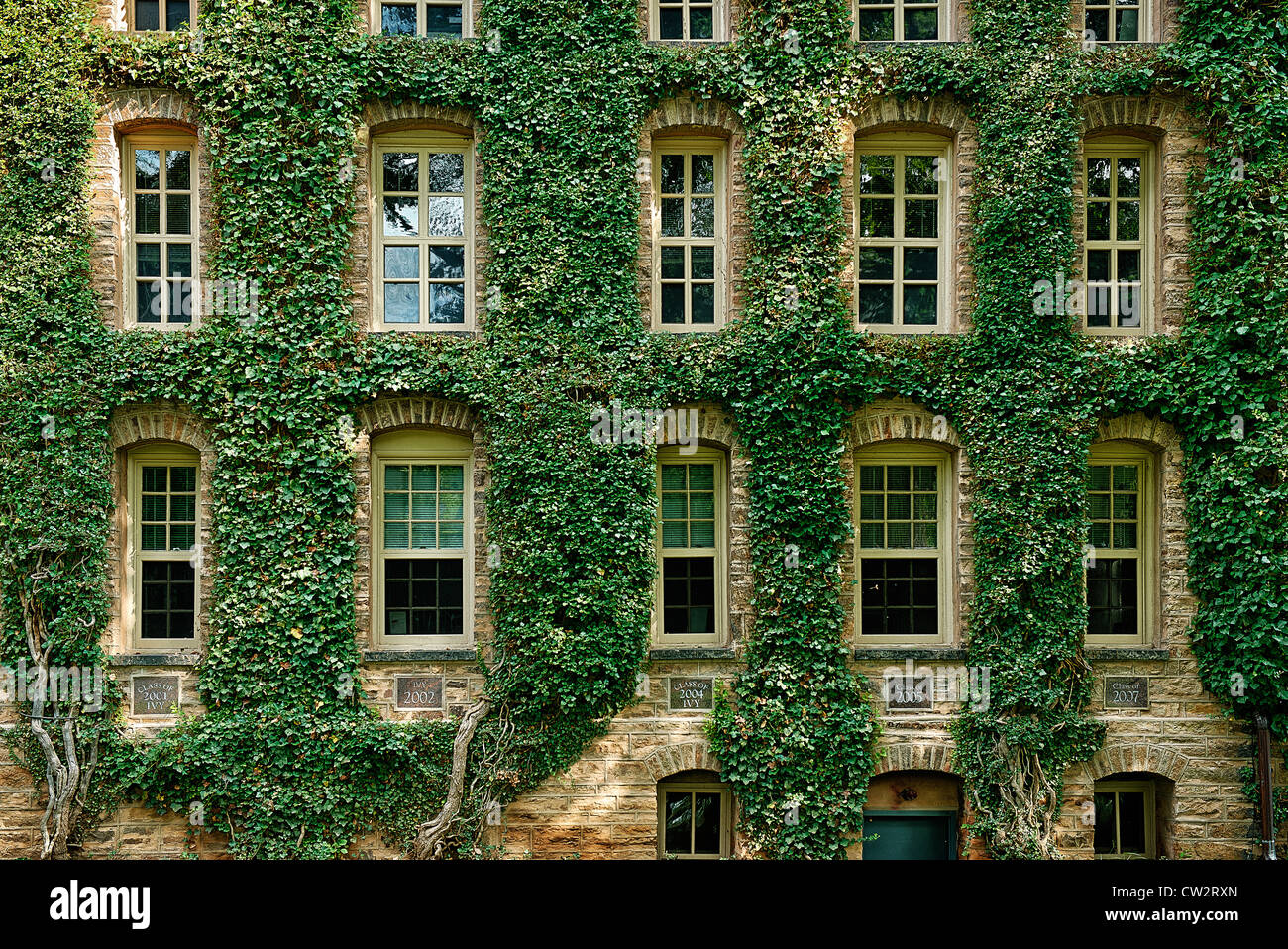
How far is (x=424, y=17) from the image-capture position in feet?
33.3

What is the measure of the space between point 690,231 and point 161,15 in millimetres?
6484

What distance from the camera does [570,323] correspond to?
31.9ft

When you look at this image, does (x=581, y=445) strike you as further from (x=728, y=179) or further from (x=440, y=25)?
(x=440, y=25)

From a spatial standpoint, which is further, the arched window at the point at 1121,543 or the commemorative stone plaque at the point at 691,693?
the arched window at the point at 1121,543

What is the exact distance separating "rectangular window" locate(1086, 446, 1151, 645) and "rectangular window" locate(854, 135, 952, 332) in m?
2.56

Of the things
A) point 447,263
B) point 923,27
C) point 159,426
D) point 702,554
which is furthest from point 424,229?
point 923,27

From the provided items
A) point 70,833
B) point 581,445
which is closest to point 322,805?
point 70,833

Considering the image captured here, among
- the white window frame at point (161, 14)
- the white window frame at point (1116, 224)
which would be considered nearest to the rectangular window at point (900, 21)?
the white window frame at point (1116, 224)

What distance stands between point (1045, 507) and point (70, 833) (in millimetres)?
10891

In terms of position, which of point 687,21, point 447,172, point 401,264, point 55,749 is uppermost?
point 687,21

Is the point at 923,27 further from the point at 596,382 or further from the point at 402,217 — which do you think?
the point at 402,217

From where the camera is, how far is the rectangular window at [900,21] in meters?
10.3

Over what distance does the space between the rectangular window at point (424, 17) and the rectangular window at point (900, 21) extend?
4551 millimetres

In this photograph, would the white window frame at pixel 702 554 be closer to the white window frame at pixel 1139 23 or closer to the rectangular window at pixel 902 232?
the rectangular window at pixel 902 232
